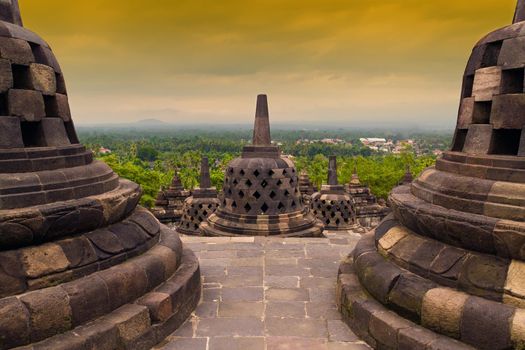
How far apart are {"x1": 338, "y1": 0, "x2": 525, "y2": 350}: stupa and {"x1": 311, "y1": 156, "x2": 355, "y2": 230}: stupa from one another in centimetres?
801

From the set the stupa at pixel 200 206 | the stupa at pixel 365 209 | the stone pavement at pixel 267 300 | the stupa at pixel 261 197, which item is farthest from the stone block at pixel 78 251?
the stupa at pixel 365 209

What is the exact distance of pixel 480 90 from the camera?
11.3ft

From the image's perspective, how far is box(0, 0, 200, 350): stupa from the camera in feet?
9.04

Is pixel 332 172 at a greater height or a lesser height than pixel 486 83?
lesser

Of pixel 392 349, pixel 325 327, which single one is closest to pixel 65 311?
pixel 325 327

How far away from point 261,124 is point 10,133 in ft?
19.1

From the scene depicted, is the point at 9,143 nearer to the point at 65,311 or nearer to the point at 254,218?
the point at 65,311

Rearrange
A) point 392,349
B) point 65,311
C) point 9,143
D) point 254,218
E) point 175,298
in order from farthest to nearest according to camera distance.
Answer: point 254,218, point 175,298, point 9,143, point 392,349, point 65,311

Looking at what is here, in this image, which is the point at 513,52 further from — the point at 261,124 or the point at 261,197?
the point at 261,124

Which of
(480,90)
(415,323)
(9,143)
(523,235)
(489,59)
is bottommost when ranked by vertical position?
(415,323)

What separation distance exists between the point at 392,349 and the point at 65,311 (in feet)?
8.23

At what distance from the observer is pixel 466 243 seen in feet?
9.73

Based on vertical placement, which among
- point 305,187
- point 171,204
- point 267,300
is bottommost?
point 171,204

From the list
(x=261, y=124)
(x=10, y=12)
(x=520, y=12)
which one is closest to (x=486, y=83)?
(x=520, y=12)
